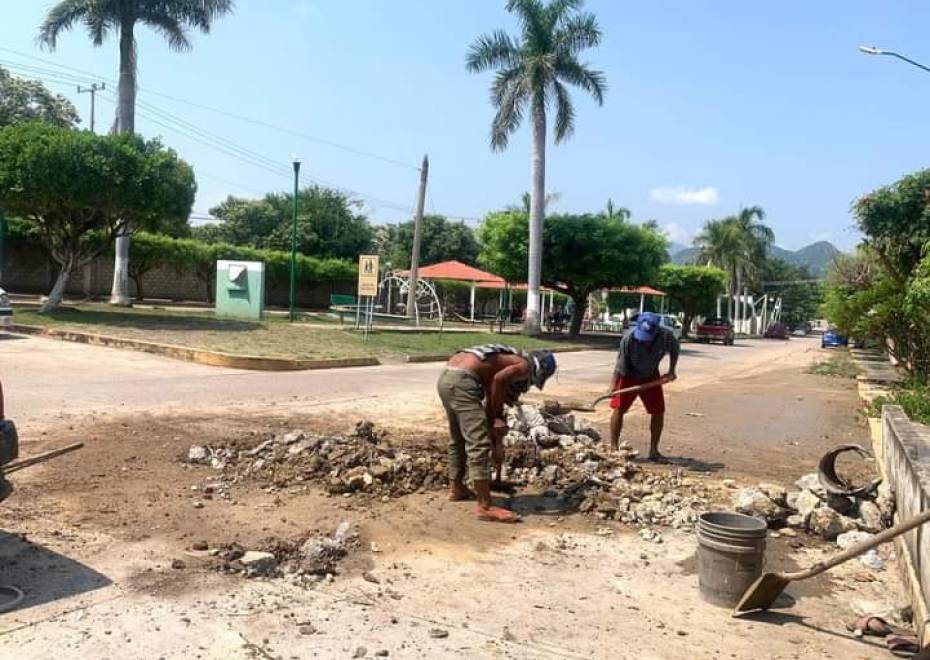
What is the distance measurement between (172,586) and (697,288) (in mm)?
48445

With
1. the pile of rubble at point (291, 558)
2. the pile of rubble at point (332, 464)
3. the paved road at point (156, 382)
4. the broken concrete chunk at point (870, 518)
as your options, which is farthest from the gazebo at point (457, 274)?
the pile of rubble at point (291, 558)

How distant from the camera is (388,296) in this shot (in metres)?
44.2

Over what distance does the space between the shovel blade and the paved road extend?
7.21 metres

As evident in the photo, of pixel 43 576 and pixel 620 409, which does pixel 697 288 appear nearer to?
pixel 620 409

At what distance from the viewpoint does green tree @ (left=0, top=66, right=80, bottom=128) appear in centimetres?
3867

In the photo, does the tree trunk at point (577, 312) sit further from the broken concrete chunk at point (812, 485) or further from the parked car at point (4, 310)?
the broken concrete chunk at point (812, 485)

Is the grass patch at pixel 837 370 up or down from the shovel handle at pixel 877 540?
down

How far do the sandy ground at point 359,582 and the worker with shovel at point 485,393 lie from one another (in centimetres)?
32

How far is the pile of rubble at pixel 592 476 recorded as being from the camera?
20.4ft

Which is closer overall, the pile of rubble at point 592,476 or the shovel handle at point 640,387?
the pile of rubble at point 592,476

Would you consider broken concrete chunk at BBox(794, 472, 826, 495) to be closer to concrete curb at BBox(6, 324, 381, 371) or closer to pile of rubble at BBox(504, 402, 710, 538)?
pile of rubble at BBox(504, 402, 710, 538)

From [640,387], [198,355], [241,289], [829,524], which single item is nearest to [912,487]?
[829,524]

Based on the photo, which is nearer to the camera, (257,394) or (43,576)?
(43,576)

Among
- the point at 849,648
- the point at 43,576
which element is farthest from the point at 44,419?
the point at 849,648
